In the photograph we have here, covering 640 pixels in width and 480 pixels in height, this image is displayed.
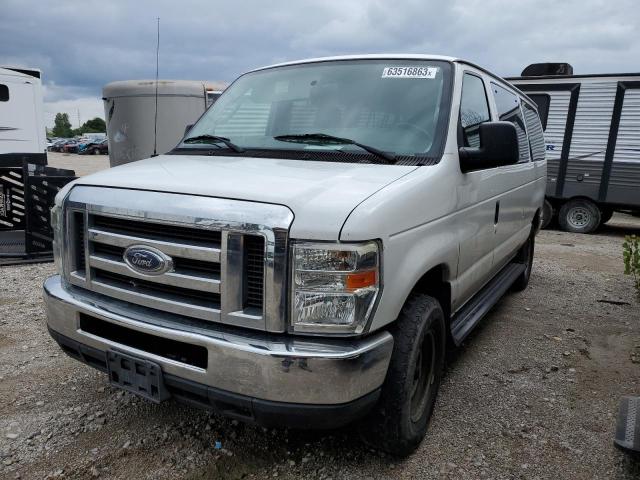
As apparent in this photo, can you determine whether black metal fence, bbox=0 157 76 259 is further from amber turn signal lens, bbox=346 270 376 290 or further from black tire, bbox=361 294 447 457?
amber turn signal lens, bbox=346 270 376 290

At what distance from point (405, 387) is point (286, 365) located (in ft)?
2.23

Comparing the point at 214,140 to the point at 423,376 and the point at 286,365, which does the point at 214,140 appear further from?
the point at 423,376

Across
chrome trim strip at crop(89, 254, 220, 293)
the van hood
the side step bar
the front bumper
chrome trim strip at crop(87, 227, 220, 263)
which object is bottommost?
the side step bar

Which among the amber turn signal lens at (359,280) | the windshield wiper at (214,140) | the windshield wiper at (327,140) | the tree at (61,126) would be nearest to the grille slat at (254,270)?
the amber turn signal lens at (359,280)

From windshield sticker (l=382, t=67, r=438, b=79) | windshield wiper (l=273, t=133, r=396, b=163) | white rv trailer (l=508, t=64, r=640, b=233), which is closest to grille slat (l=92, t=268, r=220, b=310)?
windshield wiper (l=273, t=133, r=396, b=163)

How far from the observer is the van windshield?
2939mm

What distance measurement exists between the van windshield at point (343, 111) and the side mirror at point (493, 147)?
8.9 inches

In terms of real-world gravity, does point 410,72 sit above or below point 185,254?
above

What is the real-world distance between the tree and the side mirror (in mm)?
105485

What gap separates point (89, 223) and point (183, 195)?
599mm

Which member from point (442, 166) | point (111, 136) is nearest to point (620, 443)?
point (442, 166)

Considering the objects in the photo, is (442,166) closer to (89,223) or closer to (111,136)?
(89,223)

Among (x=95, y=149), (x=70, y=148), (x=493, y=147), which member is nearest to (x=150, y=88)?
(x=493, y=147)

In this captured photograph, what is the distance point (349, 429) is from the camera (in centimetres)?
286
